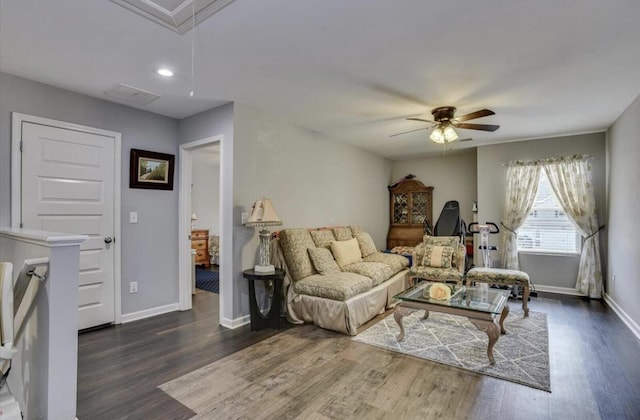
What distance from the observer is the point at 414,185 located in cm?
669

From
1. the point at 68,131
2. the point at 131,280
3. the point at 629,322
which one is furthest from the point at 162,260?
the point at 629,322

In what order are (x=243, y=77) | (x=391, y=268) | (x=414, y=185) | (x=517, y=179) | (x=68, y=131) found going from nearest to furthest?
(x=243, y=77)
(x=68, y=131)
(x=391, y=268)
(x=517, y=179)
(x=414, y=185)

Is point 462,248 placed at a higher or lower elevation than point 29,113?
lower

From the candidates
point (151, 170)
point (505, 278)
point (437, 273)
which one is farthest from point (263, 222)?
point (505, 278)

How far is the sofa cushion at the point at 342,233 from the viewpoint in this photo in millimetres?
4754

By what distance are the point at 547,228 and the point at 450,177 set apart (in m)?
1.90

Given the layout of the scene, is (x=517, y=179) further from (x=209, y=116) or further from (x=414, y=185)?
(x=209, y=116)

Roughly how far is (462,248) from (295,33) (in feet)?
12.2

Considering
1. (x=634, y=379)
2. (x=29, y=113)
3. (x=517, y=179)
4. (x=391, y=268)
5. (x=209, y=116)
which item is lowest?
(x=634, y=379)

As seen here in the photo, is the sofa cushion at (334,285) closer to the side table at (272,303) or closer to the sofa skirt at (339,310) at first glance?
the sofa skirt at (339,310)

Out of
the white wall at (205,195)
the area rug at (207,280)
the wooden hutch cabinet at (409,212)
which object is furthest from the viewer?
the white wall at (205,195)

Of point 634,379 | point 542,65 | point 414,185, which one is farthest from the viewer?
point 414,185

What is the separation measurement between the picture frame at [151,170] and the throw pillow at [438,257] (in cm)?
366

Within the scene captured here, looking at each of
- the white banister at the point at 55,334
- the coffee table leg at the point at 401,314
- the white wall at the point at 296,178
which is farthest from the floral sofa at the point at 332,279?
the white banister at the point at 55,334
